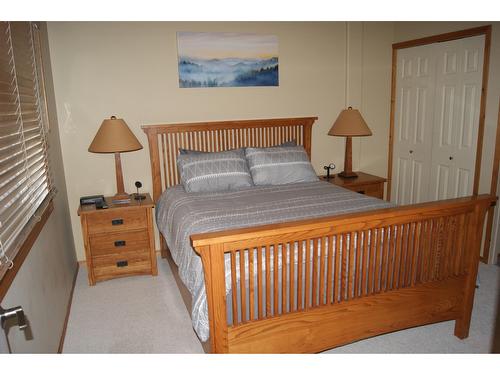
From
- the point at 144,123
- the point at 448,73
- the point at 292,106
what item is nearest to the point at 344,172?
the point at 292,106

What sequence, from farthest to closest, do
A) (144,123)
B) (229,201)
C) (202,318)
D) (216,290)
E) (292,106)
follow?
1. (292,106)
2. (144,123)
3. (229,201)
4. (202,318)
5. (216,290)

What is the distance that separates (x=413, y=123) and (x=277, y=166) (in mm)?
1564

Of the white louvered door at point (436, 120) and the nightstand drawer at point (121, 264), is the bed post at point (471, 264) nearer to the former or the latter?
the white louvered door at point (436, 120)

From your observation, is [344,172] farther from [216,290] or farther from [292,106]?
[216,290]

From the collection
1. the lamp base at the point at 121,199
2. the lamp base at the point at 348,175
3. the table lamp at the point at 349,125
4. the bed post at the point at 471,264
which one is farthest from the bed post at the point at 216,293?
the lamp base at the point at 348,175

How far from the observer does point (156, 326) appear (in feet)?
Answer: 8.36

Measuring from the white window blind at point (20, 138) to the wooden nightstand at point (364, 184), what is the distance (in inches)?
97.2

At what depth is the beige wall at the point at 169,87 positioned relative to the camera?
3221 mm

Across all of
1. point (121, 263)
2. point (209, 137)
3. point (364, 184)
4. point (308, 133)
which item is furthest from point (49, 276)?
point (364, 184)

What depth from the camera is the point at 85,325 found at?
2.57 meters

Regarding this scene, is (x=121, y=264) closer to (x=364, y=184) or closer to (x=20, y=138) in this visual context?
(x=20, y=138)

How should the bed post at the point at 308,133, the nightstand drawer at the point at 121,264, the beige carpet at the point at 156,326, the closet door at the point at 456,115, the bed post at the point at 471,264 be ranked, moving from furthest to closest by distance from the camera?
the bed post at the point at 308,133
the closet door at the point at 456,115
the nightstand drawer at the point at 121,264
the beige carpet at the point at 156,326
the bed post at the point at 471,264

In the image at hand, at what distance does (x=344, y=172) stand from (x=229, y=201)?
1.55m

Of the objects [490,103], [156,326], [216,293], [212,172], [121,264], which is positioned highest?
[490,103]
